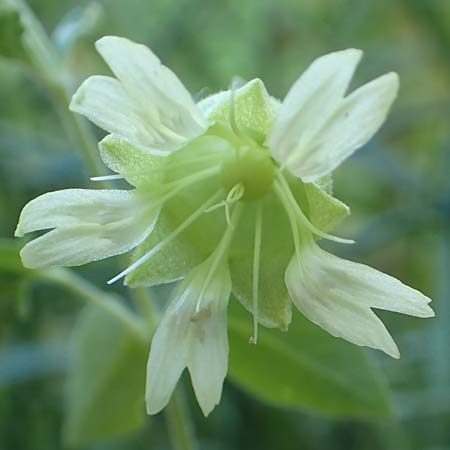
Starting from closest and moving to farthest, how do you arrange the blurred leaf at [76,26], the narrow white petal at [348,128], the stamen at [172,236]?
the narrow white petal at [348,128] → the stamen at [172,236] → the blurred leaf at [76,26]

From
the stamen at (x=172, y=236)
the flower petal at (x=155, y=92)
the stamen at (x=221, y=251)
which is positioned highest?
the flower petal at (x=155, y=92)

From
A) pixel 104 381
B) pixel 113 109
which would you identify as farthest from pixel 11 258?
pixel 113 109

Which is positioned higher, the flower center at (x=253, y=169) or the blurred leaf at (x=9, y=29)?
the blurred leaf at (x=9, y=29)

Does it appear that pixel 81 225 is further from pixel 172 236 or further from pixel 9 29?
pixel 9 29

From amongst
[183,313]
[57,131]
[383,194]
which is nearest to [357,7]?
[383,194]

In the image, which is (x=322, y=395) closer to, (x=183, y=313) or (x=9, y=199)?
(x=183, y=313)

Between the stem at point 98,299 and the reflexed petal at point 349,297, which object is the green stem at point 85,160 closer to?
the stem at point 98,299

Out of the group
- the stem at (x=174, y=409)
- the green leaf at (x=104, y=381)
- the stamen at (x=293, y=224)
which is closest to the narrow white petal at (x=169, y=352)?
the stamen at (x=293, y=224)
